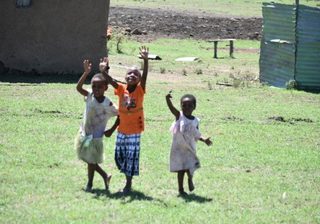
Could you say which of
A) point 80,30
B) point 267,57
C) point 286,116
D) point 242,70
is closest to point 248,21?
point 242,70

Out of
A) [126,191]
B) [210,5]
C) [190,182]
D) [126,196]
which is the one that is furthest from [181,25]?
[126,196]

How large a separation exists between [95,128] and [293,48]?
1134cm

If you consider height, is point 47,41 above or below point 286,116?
above

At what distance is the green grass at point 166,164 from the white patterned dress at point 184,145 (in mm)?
318

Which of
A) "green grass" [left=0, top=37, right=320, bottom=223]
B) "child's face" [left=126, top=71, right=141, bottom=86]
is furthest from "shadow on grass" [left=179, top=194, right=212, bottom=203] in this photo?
"child's face" [left=126, top=71, right=141, bottom=86]

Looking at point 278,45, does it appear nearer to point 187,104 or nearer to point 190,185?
point 187,104

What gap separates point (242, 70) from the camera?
73.7 ft

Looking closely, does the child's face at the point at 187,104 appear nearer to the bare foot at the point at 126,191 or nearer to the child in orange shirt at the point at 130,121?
the child in orange shirt at the point at 130,121

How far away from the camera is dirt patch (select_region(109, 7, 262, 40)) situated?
33.0m

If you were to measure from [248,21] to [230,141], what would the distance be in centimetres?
2836

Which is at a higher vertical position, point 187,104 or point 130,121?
point 187,104

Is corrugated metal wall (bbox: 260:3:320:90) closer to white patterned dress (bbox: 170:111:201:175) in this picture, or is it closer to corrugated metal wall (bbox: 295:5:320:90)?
corrugated metal wall (bbox: 295:5:320:90)

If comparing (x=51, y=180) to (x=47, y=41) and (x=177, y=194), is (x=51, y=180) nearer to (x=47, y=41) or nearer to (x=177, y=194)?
(x=177, y=194)

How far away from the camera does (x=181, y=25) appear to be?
35.5 meters
